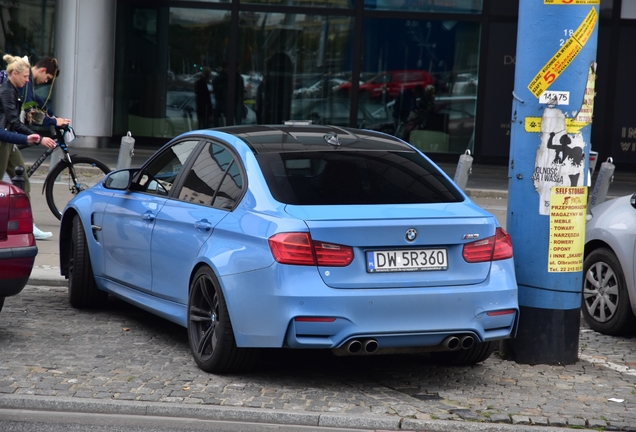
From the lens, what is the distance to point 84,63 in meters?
20.0

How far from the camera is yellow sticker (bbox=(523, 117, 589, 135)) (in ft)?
21.8

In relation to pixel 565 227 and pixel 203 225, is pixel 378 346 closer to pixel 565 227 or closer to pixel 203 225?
pixel 203 225

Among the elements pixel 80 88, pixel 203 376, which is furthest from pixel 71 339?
pixel 80 88

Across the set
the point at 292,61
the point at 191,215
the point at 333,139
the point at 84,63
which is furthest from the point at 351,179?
the point at 292,61

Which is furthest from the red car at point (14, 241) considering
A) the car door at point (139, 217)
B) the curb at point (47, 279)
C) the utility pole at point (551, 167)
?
the utility pole at point (551, 167)

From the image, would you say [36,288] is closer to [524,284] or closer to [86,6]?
[524,284]

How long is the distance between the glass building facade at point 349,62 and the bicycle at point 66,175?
9.08 meters

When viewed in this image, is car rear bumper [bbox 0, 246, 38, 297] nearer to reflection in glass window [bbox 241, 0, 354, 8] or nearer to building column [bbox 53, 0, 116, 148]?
building column [bbox 53, 0, 116, 148]

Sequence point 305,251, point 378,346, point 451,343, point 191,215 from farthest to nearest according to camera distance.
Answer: point 191,215, point 451,343, point 378,346, point 305,251

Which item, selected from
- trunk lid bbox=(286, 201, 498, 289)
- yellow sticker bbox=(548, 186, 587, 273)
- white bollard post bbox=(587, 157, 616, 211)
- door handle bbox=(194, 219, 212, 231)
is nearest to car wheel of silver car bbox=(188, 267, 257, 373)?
door handle bbox=(194, 219, 212, 231)

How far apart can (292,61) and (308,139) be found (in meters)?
14.8

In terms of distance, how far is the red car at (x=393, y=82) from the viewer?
68.6ft

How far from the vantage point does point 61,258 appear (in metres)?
8.47

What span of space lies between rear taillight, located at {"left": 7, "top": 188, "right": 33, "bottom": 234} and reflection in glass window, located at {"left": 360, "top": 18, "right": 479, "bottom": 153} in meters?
14.5
